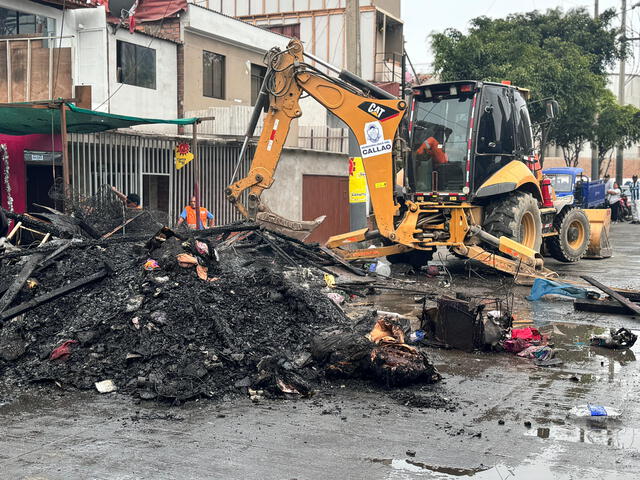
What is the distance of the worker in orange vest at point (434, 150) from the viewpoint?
45.4 ft

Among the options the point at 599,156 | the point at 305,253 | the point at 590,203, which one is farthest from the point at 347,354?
the point at 599,156

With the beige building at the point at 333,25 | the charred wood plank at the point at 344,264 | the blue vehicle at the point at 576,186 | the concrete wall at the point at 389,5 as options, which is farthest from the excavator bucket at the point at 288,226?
the concrete wall at the point at 389,5

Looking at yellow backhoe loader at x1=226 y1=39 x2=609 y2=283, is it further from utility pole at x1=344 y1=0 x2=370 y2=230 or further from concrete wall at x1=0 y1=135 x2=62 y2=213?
concrete wall at x1=0 y1=135 x2=62 y2=213

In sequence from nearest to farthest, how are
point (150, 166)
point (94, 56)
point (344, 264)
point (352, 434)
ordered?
1. point (352, 434)
2. point (344, 264)
3. point (150, 166)
4. point (94, 56)

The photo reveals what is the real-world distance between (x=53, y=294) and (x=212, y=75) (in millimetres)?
14776

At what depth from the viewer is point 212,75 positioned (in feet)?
72.2

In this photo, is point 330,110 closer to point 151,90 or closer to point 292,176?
point 292,176

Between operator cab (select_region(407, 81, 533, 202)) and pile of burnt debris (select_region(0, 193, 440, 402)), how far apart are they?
5.39 meters

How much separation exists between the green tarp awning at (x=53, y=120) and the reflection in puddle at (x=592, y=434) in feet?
30.0

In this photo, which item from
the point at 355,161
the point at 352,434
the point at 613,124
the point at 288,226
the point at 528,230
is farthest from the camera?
the point at 613,124

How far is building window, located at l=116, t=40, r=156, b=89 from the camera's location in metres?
18.6

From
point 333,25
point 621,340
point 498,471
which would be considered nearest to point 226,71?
point 333,25

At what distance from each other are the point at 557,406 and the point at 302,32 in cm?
3019

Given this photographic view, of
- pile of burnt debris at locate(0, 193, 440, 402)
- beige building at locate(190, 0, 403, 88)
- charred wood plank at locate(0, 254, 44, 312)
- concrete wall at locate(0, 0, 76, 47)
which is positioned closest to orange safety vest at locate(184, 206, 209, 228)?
concrete wall at locate(0, 0, 76, 47)
